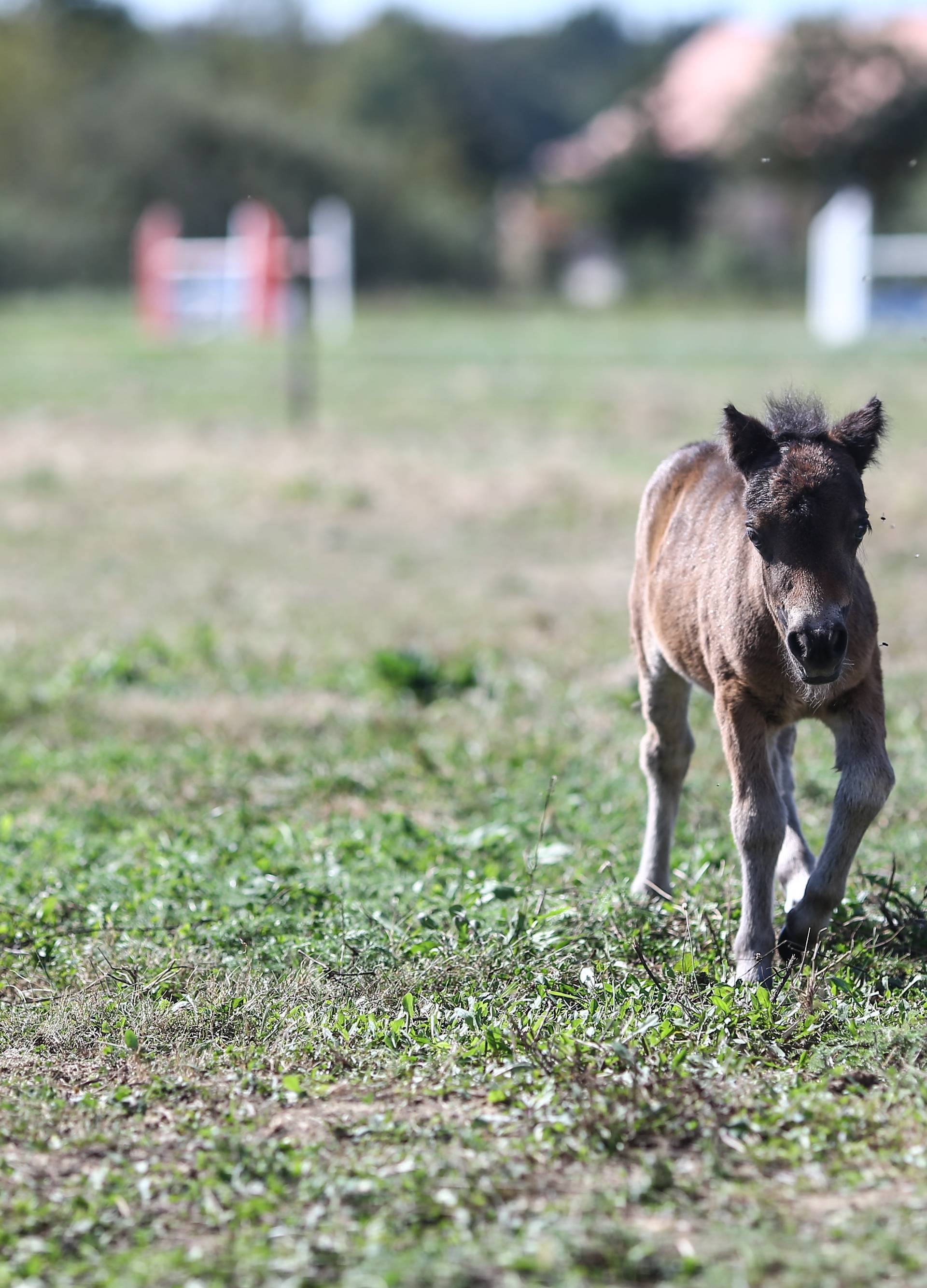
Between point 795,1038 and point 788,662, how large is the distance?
1.01 m

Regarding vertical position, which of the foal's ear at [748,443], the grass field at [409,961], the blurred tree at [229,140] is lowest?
the grass field at [409,961]

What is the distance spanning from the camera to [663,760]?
543cm

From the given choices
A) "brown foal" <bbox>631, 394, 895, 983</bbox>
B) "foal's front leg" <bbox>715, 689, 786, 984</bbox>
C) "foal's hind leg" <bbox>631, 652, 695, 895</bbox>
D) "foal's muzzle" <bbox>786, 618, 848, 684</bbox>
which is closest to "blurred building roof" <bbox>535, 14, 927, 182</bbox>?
"foal's hind leg" <bbox>631, 652, 695, 895</bbox>

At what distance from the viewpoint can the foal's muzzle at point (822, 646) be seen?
13.2 ft

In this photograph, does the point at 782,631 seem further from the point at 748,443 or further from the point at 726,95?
the point at 726,95

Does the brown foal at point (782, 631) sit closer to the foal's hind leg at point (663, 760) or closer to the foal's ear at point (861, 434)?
the foal's ear at point (861, 434)

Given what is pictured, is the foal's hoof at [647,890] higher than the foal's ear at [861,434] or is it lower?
lower

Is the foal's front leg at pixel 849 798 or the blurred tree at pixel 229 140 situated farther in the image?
the blurred tree at pixel 229 140

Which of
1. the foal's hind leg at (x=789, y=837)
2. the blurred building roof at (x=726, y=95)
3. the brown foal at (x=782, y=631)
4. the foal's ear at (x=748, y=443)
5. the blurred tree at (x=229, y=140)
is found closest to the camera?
the brown foal at (x=782, y=631)

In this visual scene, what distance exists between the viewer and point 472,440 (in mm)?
17094

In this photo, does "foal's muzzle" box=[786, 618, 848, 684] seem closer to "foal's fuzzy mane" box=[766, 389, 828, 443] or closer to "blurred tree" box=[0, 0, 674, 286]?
"foal's fuzzy mane" box=[766, 389, 828, 443]

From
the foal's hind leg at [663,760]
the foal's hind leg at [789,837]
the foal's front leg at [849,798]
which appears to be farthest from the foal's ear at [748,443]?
the foal's hind leg at [663,760]

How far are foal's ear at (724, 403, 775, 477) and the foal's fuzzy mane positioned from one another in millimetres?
63

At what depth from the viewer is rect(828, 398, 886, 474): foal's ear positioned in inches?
176
